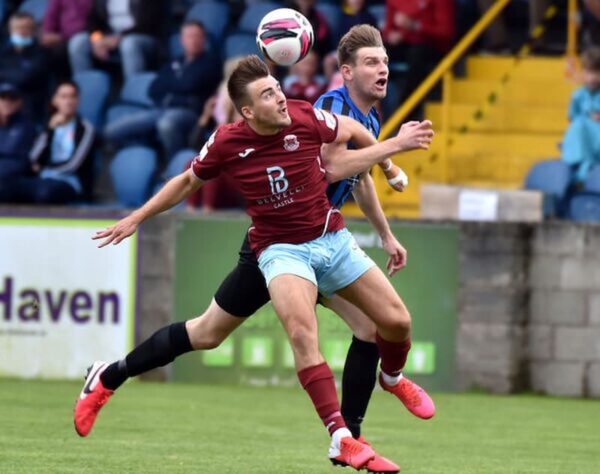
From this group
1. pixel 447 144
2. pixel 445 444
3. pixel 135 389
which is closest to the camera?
pixel 445 444

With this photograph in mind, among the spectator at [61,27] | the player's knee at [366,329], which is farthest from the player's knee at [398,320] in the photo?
the spectator at [61,27]

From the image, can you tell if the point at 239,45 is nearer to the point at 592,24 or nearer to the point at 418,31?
the point at 418,31

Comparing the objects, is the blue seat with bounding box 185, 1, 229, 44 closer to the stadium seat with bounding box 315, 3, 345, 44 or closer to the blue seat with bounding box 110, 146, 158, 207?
the stadium seat with bounding box 315, 3, 345, 44

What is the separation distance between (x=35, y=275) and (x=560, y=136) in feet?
16.2

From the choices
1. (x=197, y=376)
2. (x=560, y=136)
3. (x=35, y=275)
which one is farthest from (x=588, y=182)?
(x=35, y=275)

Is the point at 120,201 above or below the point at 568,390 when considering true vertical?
above

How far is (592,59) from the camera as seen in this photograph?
44.6 ft

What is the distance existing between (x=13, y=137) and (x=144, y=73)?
69.6 inches

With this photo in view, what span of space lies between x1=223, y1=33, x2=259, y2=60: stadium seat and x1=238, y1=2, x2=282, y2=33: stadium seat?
114mm

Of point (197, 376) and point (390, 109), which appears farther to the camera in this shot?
point (390, 109)

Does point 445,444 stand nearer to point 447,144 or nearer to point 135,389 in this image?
point 135,389

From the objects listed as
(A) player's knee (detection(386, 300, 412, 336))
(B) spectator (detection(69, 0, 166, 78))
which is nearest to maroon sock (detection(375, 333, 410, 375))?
(A) player's knee (detection(386, 300, 412, 336))

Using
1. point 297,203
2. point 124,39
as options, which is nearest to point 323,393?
point 297,203

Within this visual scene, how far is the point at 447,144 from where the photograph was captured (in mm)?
14703
